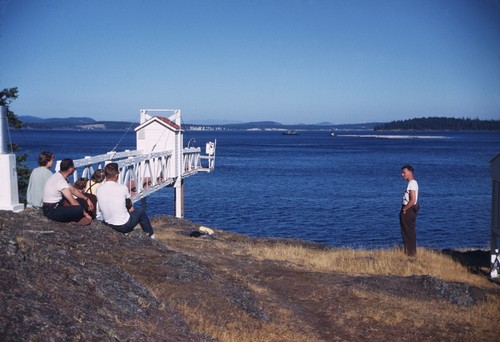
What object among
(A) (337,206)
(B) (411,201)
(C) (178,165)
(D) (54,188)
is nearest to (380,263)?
(B) (411,201)

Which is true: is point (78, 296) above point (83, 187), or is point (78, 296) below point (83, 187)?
below

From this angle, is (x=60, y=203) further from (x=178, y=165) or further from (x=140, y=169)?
(x=178, y=165)

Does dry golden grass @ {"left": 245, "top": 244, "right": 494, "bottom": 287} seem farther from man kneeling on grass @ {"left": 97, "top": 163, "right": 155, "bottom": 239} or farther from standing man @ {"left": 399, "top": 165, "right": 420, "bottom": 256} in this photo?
man kneeling on grass @ {"left": 97, "top": 163, "right": 155, "bottom": 239}

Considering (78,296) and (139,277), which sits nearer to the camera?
(78,296)

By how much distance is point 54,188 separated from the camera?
26.7ft

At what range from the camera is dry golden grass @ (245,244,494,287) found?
11.1m

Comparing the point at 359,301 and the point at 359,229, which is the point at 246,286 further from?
the point at 359,229

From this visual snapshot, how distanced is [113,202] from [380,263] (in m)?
5.61

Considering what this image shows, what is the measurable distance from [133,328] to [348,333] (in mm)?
3169

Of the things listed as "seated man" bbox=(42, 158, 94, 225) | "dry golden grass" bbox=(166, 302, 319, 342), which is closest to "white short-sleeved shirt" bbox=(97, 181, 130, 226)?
"seated man" bbox=(42, 158, 94, 225)

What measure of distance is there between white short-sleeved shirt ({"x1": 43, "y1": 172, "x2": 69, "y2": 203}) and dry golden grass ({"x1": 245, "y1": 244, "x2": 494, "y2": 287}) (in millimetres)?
4854

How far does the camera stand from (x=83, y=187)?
9539mm

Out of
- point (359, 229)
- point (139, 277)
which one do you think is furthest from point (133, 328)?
point (359, 229)

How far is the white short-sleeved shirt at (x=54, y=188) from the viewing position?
26.5ft
